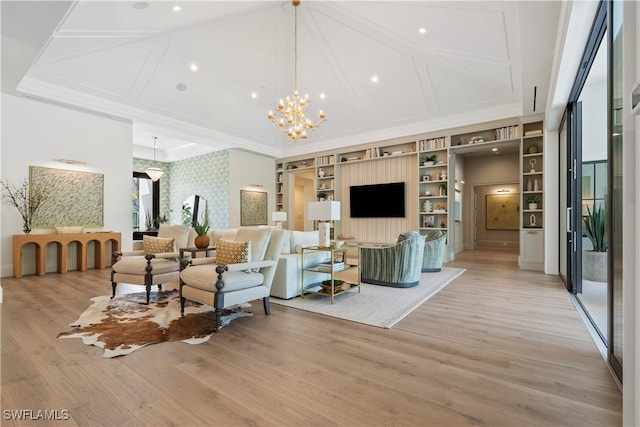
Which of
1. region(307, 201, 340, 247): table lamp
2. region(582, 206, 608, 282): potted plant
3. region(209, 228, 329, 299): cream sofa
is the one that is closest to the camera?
region(582, 206, 608, 282): potted plant

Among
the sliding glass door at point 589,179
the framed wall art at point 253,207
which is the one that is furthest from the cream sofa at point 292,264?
the framed wall art at point 253,207

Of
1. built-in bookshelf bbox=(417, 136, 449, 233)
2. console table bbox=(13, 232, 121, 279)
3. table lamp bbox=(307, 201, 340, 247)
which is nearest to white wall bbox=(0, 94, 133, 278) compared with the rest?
console table bbox=(13, 232, 121, 279)

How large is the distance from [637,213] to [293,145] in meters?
8.89

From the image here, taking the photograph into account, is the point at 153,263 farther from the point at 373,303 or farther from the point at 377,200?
the point at 377,200

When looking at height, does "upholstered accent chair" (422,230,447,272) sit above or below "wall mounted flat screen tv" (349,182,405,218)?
below

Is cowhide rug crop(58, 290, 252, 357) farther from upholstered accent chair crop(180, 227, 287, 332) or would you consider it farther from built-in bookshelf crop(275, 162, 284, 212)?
built-in bookshelf crop(275, 162, 284, 212)

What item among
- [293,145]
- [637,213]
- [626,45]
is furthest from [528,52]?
[293,145]

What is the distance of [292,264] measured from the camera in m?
3.90

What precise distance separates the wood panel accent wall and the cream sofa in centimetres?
391

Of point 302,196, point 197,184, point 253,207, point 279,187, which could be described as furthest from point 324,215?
point 302,196

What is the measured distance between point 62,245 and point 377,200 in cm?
691

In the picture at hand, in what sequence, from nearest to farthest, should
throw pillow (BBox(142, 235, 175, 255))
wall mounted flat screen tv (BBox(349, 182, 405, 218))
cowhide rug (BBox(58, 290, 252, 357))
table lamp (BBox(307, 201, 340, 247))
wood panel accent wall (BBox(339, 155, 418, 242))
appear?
cowhide rug (BBox(58, 290, 252, 357)) < table lamp (BBox(307, 201, 340, 247)) < throw pillow (BBox(142, 235, 175, 255)) < wood panel accent wall (BBox(339, 155, 418, 242)) < wall mounted flat screen tv (BBox(349, 182, 405, 218))

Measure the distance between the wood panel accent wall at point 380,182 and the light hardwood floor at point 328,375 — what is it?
461 centimetres

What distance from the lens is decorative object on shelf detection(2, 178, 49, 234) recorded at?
17.1 feet
